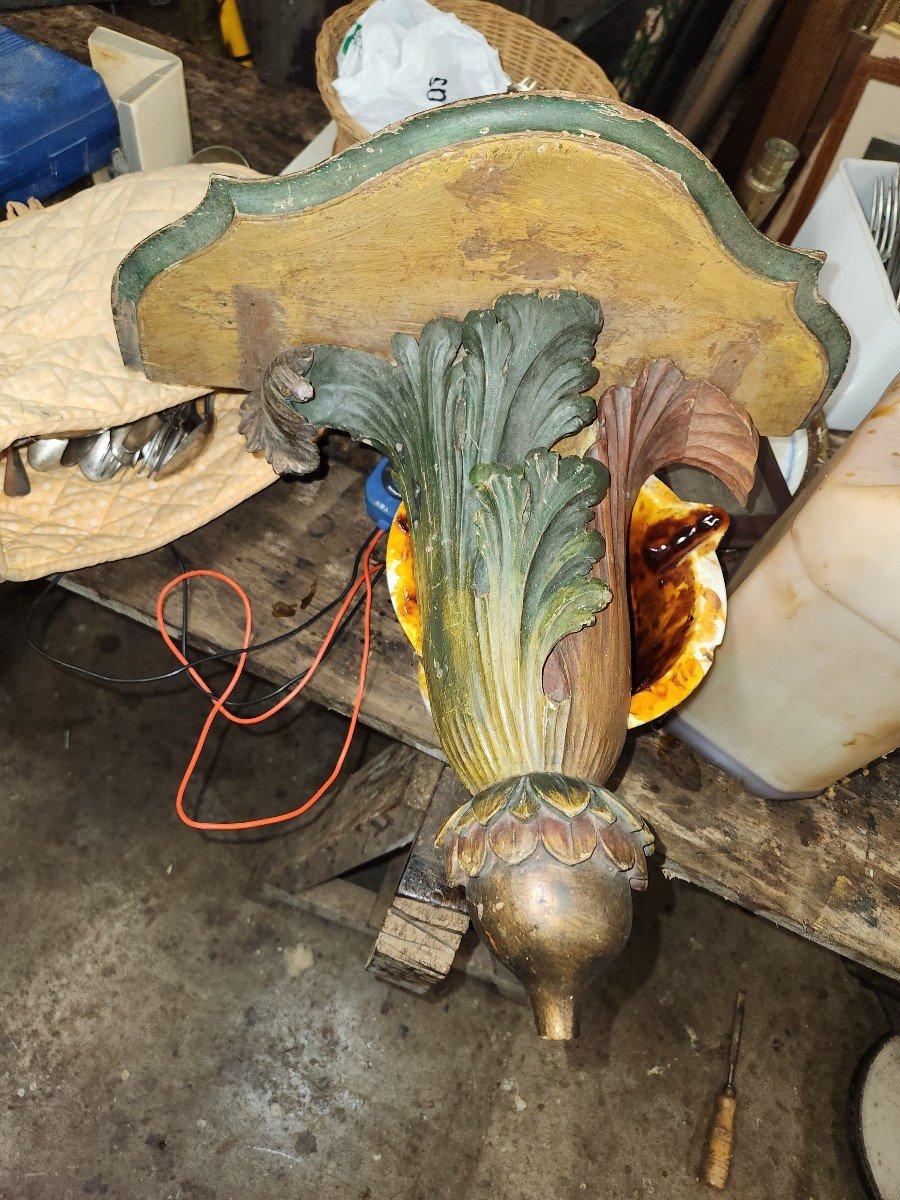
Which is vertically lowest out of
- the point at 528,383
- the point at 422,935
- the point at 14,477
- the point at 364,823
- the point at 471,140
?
the point at 364,823

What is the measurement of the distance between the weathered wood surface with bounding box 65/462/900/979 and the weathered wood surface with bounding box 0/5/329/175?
743mm

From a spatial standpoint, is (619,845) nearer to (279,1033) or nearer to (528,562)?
(528,562)

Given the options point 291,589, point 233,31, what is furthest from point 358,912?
point 233,31

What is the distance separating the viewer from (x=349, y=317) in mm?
766

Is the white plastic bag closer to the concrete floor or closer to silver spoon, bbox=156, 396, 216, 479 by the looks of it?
silver spoon, bbox=156, 396, 216, 479

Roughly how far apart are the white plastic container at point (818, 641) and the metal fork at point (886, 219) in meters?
0.52

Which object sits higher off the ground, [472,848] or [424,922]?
[472,848]

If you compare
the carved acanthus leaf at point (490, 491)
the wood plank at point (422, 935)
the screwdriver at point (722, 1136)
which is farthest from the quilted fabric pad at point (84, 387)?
the screwdriver at point (722, 1136)

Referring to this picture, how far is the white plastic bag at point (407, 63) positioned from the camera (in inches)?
48.9

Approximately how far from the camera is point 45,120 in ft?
3.76

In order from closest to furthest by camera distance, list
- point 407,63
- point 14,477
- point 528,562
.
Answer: point 528,562
point 14,477
point 407,63

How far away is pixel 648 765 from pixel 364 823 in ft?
→ 1.24

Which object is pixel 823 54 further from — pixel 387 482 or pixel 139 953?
pixel 139 953

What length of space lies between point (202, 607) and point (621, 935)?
2.02 feet
